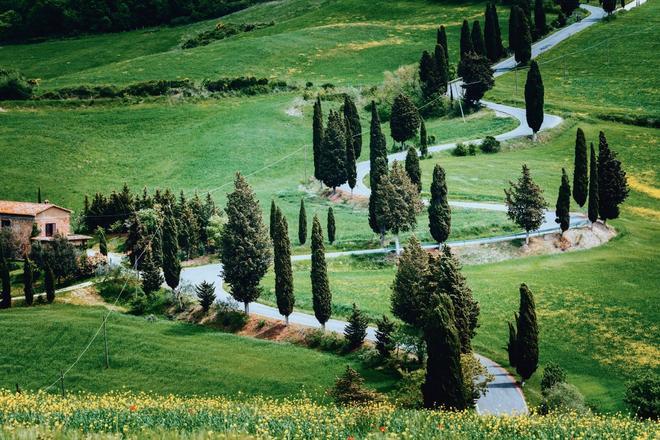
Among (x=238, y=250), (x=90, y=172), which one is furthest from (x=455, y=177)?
(x=90, y=172)

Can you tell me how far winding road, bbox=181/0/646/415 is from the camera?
190 ft

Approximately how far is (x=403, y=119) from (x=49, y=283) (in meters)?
61.7

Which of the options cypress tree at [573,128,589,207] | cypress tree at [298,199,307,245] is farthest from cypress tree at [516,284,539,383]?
cypress tree at [298,199,307,245]

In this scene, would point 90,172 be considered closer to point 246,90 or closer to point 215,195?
point 215,195

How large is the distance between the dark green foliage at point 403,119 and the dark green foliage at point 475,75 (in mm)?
17288

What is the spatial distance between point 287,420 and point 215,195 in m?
82.7

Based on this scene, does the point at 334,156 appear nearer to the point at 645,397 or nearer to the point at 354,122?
the point at 354,122

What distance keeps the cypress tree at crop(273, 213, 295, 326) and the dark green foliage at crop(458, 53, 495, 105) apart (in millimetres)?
76101

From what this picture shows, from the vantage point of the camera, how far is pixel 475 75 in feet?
458

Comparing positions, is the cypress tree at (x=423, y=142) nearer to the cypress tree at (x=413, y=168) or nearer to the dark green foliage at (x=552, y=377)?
the cypress tree at (x=413, y=168)

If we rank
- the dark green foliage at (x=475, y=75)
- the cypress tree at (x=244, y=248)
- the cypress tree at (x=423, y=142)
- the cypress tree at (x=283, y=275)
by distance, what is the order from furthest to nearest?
the dark green foliage at (x=475, y=75)
the cypress tree at (x=423, y=142)
the cypress tree at (x=244, y=248)
the cypress tree at (x=283, y=275)

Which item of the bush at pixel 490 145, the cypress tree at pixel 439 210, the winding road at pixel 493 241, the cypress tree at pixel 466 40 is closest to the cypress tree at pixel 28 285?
the winding road at pixel 493 241

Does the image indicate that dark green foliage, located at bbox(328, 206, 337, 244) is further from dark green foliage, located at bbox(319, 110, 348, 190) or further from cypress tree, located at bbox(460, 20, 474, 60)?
cypress tree, located at bbox(460, 20, 474, 60)

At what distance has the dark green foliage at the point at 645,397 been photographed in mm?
52750
